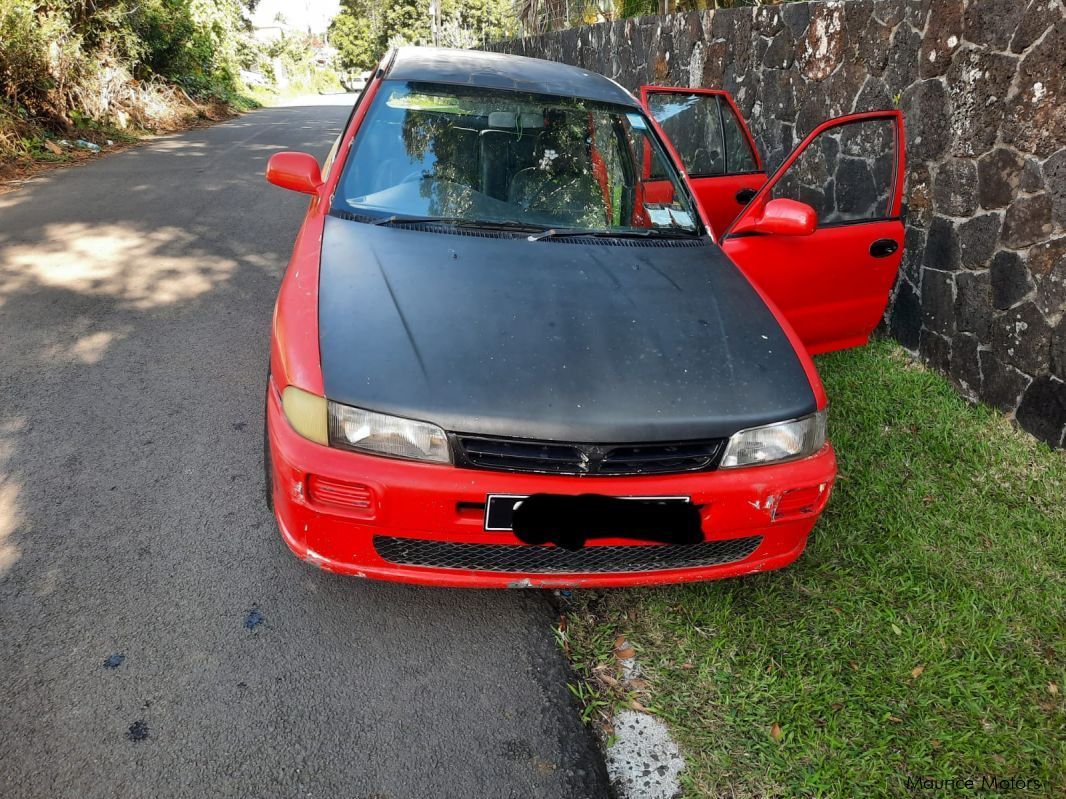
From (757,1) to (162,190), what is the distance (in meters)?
6.44

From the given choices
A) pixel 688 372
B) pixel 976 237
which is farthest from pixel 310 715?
pixel 976 237

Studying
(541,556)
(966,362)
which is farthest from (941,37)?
(541,556)

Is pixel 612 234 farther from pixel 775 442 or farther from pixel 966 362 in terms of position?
pixel 966 362

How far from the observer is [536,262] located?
2793 millimetres

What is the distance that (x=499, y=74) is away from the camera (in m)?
3.66

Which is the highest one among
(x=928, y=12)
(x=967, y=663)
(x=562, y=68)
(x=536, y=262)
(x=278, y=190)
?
(x=928, y=12)

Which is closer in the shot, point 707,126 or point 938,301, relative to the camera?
point 938,301

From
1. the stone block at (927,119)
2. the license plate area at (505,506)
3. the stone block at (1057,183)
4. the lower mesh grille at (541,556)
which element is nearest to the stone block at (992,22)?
the stone block at (927,119)

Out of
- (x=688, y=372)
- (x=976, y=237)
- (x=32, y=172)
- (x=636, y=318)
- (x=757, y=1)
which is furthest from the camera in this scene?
(x=32, y=172)

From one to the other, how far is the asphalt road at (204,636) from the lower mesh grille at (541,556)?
35 cm

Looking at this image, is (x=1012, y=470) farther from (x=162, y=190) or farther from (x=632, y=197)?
(x=162, y=190)

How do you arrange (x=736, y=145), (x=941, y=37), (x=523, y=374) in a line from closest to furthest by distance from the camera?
(x=523, y=374) → (x=941, y=37) → (x=736, y=145)

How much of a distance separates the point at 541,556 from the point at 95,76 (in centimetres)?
1242

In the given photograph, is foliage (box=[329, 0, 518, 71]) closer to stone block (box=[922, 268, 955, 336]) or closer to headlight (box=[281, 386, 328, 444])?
stone block (box=[922, 268, 955, 336])
